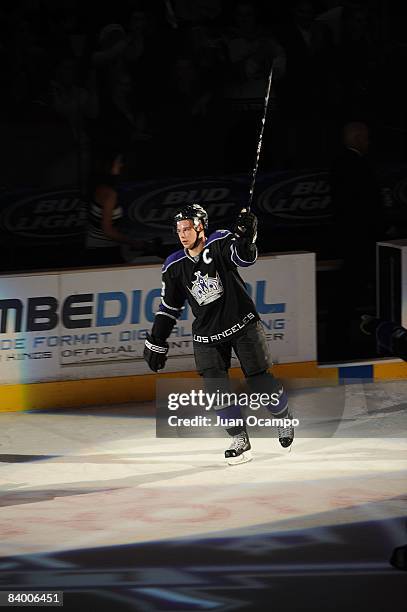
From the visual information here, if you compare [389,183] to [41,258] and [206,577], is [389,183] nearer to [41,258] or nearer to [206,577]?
[41,258]

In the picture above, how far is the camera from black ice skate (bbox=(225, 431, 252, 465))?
1087 centimetres

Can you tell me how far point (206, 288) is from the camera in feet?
35.1

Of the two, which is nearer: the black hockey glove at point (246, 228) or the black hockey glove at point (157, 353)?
the black hockey glove at point (246, 228)

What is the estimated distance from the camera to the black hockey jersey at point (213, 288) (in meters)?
10.7

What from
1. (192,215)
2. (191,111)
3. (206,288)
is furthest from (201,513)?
(191,111)

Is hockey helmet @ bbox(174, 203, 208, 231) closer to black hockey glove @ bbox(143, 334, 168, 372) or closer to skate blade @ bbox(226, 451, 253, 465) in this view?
black hockey glove @ bbox(143, 334, 168, 372)

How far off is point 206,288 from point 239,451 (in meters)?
1.20

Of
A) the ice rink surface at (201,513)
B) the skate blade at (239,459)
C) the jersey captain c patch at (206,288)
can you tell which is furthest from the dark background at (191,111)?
the jersey captain c patch at (206,288)

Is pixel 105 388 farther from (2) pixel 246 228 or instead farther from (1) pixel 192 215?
(2) pixel 246 228

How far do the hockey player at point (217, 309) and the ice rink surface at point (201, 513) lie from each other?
547mm

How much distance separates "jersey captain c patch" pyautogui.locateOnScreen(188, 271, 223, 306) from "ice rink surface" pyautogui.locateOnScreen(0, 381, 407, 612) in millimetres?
1201

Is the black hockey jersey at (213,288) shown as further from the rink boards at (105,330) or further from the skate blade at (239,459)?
the rink boards at (105,330)

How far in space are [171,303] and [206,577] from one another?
2.95m

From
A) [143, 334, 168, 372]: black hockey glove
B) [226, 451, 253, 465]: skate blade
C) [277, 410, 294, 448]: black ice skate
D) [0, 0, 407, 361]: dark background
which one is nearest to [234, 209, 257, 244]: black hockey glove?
[143, 334, 168, 372]: black hockey glove
